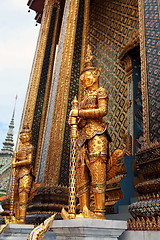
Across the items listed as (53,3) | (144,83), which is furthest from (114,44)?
(144,83)

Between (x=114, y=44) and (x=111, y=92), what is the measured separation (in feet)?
4.40

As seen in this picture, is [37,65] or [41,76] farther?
[37,65]

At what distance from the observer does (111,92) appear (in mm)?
6230

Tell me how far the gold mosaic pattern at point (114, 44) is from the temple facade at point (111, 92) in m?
0.02

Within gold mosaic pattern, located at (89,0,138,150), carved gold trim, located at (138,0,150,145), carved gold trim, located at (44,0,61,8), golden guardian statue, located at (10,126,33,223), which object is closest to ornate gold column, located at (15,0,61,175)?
carved gold trim, located at (44,0,61,8)

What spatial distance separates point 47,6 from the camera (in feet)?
25.2

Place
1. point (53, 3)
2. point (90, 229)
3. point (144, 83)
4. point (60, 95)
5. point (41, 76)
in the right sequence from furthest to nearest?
point (53, 3)
point (41, 76)
point (60, 95)
point (144, 83)
point (90, 229)

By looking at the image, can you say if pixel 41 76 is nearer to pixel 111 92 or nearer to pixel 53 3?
pixel 111 92

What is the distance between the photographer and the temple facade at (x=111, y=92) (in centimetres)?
262

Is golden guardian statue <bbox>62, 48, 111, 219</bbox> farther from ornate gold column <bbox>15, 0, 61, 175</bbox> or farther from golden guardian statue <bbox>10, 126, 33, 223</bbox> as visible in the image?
ornate gold column <bbox>15, 0, 61, 175</bbox>

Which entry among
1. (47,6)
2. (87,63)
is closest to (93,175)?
(87,63)

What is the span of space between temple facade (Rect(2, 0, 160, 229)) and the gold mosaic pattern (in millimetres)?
24

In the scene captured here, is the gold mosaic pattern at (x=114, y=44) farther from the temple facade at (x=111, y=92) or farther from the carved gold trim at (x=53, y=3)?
the carved gold trim at (x=53, y=3)

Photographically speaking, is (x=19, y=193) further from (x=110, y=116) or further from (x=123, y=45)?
(x=123, y=45)
